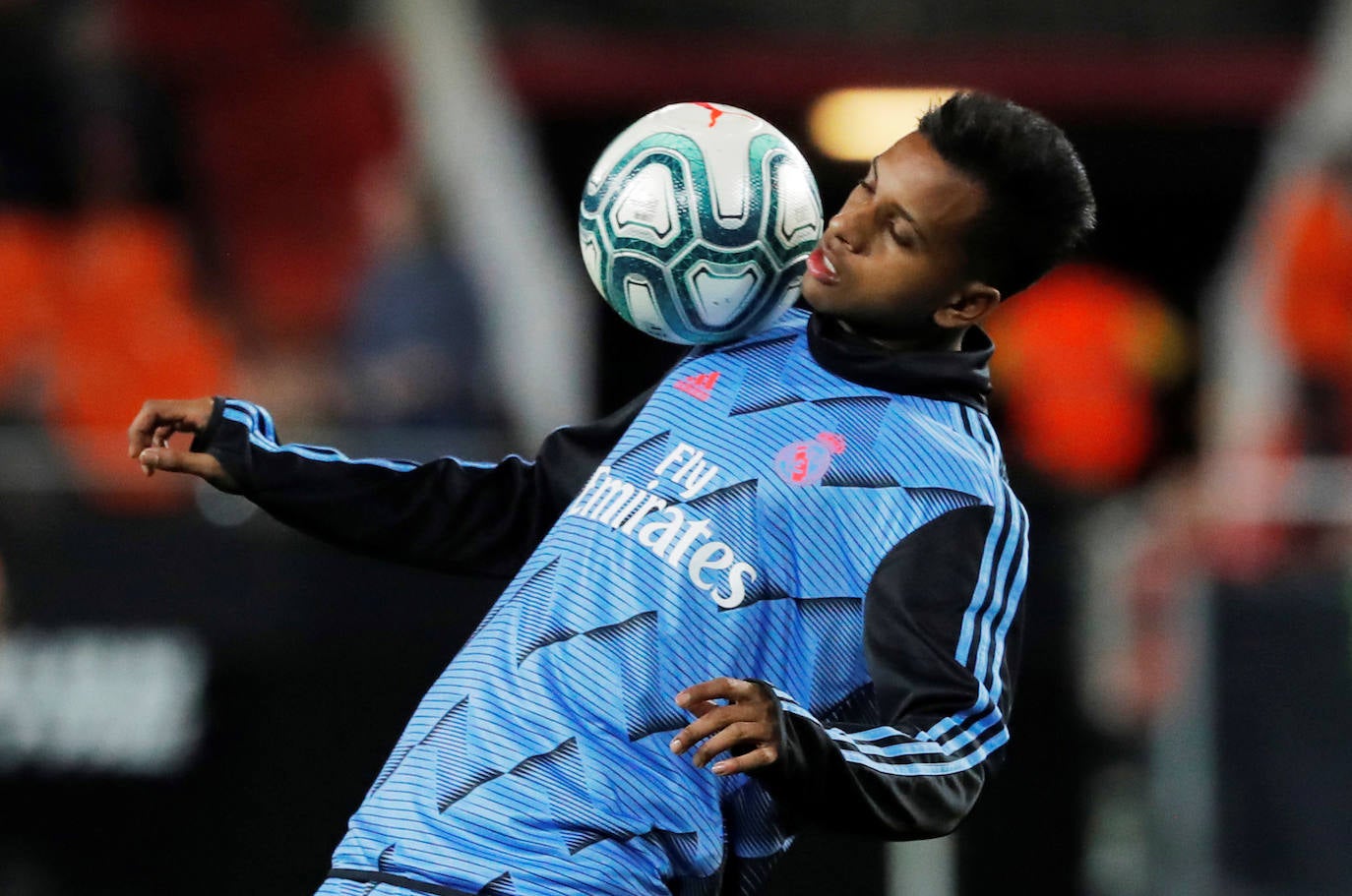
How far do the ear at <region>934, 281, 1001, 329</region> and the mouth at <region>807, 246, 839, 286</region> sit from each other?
161 millimetres

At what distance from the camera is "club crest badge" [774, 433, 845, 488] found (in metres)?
2.94

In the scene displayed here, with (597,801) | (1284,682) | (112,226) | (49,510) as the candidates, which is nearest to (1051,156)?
(597,801)

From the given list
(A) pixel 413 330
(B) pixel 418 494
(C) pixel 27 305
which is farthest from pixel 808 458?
(C) pixel 27 305

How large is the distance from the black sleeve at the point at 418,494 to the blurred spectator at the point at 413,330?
16.1ft

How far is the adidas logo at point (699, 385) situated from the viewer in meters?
3.09

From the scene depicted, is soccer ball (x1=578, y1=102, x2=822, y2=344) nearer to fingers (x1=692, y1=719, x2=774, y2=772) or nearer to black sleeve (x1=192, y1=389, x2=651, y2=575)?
black sleeve (x1=192, y1=389, x2=651, y2=575)

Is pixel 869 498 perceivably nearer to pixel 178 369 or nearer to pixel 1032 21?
pixel 178 369

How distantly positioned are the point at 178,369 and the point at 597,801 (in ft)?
24.7

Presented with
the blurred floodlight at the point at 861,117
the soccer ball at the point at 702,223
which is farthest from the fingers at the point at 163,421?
the blurred floodlight at the point at 861,117

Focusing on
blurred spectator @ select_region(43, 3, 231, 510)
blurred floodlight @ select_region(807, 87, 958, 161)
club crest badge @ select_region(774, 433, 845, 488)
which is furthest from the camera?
blurred floodlight @ select_region(807, 87, 958, 161)

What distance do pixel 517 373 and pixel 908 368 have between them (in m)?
8.11

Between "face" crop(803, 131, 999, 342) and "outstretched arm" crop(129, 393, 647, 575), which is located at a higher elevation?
"face" crop(803, 131, 999, 342)

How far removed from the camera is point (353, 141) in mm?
11953

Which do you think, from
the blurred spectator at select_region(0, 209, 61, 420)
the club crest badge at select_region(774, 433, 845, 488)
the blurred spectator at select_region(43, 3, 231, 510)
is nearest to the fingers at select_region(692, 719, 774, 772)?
the club crest badge at select_region(774, 433, 845, 488)
